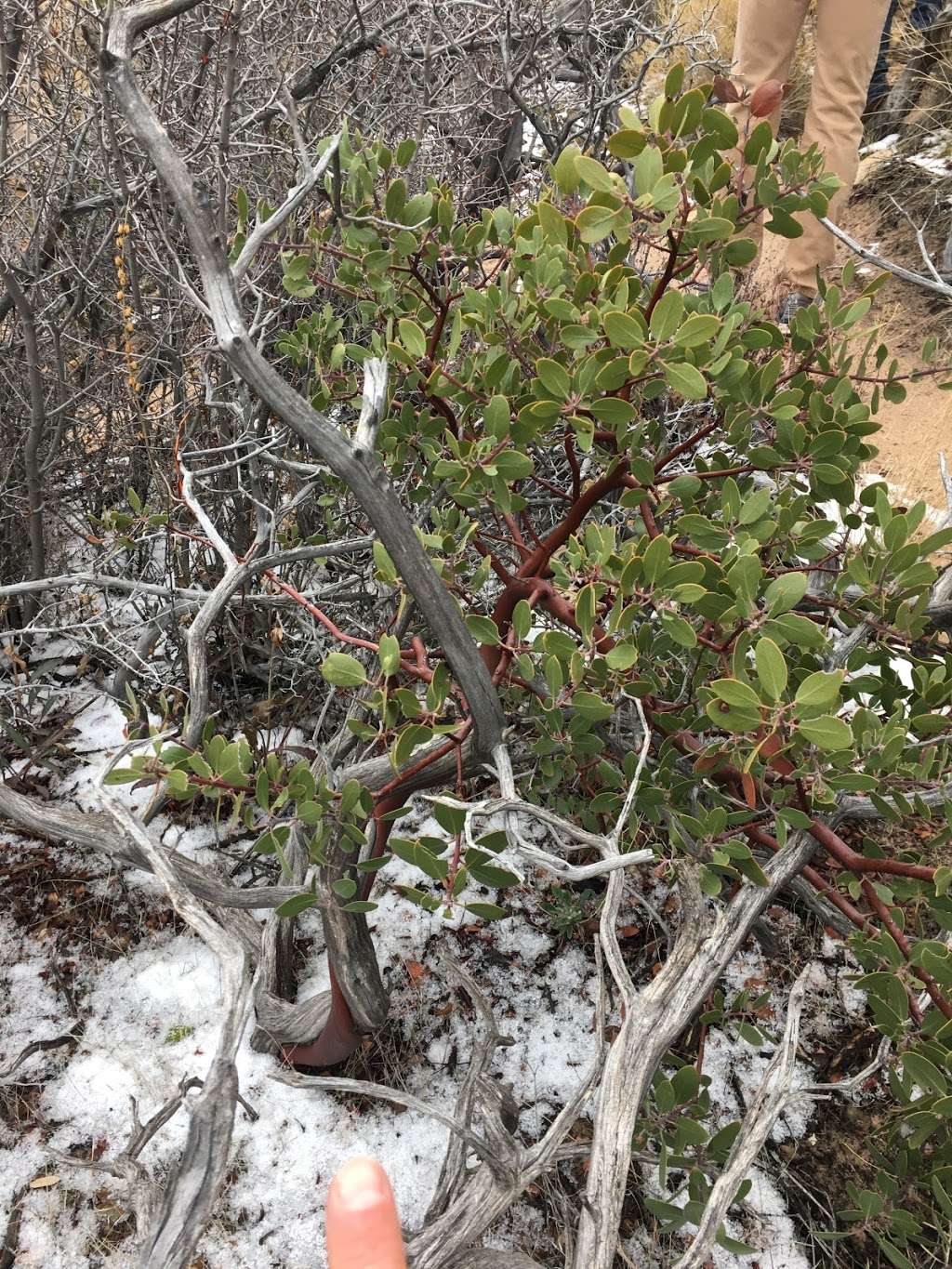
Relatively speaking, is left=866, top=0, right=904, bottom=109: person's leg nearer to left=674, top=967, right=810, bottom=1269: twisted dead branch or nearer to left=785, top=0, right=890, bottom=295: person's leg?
left=785, top=0, right=890, bottom=295: person's leg

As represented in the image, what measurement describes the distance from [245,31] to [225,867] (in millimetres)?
2287

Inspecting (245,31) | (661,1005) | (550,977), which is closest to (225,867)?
(550,977)

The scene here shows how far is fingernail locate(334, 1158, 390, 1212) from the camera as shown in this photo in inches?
28.6

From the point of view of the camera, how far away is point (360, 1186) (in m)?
0.74

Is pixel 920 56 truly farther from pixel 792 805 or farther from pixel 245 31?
pixel 792 805

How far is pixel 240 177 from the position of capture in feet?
8.79

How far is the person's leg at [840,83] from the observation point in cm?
333

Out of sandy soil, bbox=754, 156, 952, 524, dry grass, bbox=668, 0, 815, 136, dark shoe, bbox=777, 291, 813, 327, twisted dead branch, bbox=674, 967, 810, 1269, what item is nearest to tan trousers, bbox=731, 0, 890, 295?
dark shoe, bbox=777, 291, 813, 327

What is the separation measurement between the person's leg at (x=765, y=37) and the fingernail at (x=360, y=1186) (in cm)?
350

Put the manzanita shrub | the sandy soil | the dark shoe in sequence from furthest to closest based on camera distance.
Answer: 1. the dark shoe
2. the sandy soil
3. the manzanita shrub

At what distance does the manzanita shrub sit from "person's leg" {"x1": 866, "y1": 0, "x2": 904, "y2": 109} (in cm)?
544

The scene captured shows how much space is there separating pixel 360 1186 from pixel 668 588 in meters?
0.74

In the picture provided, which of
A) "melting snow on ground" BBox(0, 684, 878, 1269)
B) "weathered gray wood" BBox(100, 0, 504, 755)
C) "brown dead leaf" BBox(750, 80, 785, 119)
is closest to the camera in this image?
"weathered gray wood" BBox(100, 0, 504, 755)

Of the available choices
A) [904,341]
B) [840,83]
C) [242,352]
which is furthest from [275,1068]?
[904,341]
